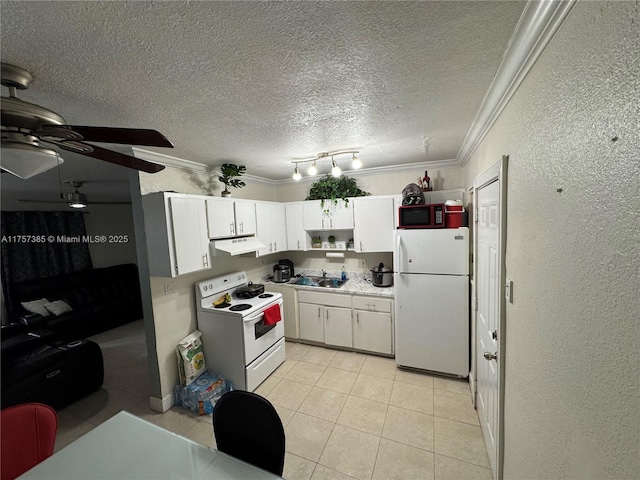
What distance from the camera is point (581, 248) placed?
737 millimetres

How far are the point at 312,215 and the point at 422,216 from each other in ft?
5.07

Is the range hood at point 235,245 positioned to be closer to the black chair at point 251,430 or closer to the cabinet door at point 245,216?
the cabinet door at point 245,216

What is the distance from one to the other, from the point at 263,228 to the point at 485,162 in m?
2.57

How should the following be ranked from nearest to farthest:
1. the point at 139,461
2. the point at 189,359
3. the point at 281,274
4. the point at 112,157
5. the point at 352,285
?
the point at 139,461 → the point at 112,157 → the point at 189,359 → the point at 352,285 → the point at 281,274

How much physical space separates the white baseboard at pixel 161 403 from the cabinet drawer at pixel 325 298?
1802 mm

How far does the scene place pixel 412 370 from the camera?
2998 millimetres

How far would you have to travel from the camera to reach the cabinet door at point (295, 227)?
384cm

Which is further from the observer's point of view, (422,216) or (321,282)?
(321,282)

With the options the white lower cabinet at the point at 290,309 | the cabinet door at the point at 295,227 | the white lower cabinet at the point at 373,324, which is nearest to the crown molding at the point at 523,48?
the white lower cabinet at the point at 373,324

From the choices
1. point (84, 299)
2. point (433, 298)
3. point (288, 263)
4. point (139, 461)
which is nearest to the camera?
point (139, 461)

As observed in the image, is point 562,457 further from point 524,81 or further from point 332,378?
point 332,378

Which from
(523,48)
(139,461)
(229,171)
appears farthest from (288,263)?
(523,48)

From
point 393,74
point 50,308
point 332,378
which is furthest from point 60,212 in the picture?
point 393,74

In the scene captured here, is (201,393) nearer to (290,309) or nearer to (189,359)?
(189,359)
